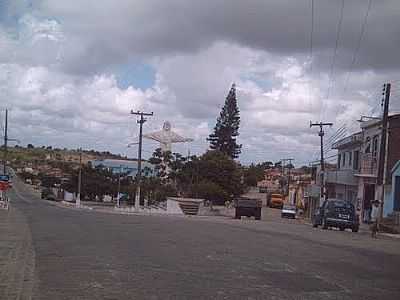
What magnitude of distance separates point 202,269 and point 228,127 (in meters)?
80.7

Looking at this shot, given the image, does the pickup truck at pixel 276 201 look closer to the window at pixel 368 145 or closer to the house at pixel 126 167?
the house at pixel 126 167

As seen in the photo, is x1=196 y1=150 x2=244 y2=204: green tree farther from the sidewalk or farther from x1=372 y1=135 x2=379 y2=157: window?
the sidewalk

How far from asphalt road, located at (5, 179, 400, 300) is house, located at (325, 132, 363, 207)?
36.5m

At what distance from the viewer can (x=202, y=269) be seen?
13.8 metres

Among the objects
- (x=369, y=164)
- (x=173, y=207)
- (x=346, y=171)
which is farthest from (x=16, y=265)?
(x=173, y=207)

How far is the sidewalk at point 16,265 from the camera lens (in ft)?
35.0

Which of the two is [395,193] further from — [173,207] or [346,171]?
[173,207]

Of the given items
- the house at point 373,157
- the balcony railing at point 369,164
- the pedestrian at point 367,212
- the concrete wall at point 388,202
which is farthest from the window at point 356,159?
the concrete wall at point 388,202

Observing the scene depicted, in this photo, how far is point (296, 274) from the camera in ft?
45.0

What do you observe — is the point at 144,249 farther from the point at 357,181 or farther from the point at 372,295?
the point at 357,181

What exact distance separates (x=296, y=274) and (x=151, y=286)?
12.2 feet

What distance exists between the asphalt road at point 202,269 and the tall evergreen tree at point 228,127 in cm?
7230

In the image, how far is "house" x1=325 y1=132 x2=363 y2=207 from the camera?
57.6 metres

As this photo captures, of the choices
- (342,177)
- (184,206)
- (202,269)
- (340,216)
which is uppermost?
(342,177)
